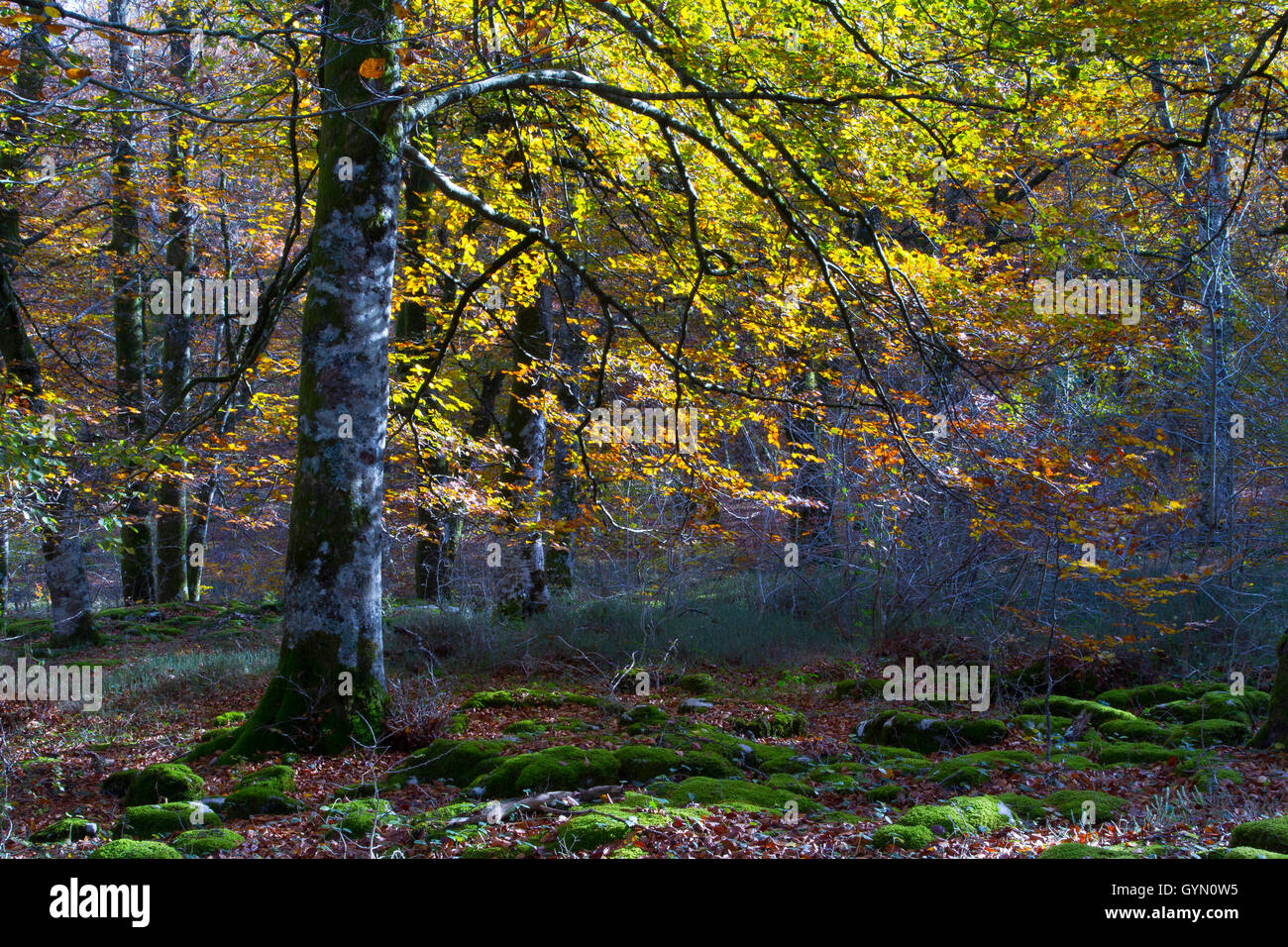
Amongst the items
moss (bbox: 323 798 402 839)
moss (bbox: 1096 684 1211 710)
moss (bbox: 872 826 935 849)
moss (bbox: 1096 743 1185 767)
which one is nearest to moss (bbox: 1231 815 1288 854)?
moss (bbox: 872 826 935 849)

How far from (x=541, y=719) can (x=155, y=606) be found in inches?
424

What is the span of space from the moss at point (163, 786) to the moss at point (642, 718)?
3263mm

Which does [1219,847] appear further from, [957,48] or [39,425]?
[39,425]

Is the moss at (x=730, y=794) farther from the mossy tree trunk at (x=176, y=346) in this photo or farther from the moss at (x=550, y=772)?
the mossy tree trunk at (x=176, y=346)

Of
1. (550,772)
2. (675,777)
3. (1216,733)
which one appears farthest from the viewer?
(1216,733)

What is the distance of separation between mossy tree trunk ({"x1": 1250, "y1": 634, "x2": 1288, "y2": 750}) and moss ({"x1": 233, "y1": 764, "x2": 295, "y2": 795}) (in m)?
6.81

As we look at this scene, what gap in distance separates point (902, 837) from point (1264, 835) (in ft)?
5.16

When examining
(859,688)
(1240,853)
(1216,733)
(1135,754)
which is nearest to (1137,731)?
(1216,733)

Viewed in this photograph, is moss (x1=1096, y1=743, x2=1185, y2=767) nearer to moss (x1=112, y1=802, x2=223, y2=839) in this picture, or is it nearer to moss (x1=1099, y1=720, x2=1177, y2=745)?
moss (x1=1099, y1=720, x2=1177, y2=745)

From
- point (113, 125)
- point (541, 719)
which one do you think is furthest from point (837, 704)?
point (113, 125)

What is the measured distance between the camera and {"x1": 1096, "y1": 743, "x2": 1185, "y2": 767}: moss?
20.6 ft

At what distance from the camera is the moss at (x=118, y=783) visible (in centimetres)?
582

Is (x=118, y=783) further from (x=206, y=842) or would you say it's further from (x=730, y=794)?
(x=730, y=794)

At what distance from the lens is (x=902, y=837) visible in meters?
4.14
